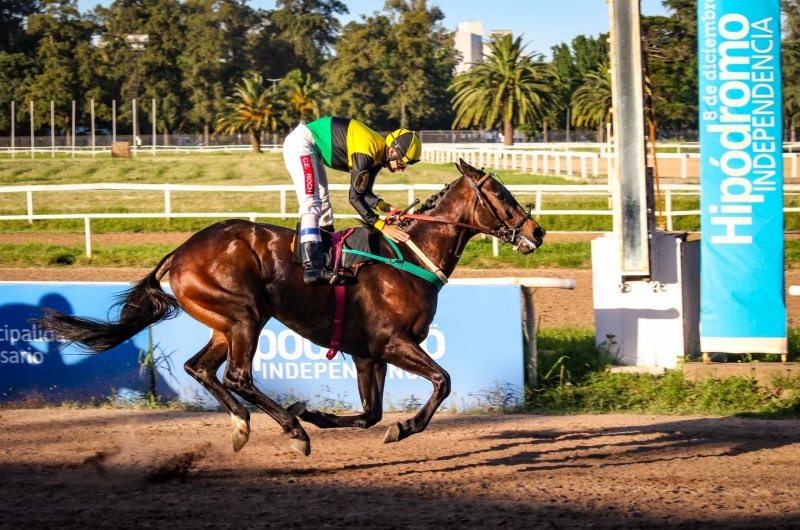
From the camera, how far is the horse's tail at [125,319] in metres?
6.02

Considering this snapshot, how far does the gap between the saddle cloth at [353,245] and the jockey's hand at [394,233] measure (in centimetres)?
7

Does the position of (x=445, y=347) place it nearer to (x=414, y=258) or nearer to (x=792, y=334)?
(x=414, y=258)

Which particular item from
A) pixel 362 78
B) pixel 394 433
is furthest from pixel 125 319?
pixel 362 78

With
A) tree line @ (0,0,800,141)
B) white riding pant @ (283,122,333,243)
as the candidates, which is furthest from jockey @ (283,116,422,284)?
tree line @ (0,0,800,141)

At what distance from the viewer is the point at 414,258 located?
5734 mm

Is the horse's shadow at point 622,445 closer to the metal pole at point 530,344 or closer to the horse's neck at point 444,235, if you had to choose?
the metal pole at point 530,344

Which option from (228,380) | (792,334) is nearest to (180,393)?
(228,380)

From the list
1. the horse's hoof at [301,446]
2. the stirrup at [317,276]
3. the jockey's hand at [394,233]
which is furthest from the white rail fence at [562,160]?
the horse's hoof at [301,446]

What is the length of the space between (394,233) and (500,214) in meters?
0.67

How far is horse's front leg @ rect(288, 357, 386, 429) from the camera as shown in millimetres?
5605

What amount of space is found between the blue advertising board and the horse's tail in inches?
46.5

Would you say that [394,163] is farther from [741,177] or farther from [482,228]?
[741,177]

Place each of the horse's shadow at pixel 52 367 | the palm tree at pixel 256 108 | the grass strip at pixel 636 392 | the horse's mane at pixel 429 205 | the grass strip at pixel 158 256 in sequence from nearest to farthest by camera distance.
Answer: the horse's mane at pixel 429 205 → the grass strip at pixel 636 392 → the horse's shadow at pixel 52 367 → the grass strip at pixel 158 256 → the palm tree at pixel 256 108

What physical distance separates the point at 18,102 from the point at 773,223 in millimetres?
65287
